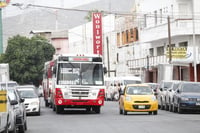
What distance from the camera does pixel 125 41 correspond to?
295 ft

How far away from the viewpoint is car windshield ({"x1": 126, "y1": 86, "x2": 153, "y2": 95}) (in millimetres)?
36000

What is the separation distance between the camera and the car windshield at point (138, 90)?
36.0 metres

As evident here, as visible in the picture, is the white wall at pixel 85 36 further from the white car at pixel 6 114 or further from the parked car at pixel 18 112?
the white car at pixel 6 114

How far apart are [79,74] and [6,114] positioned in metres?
17.4

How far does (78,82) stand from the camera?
36688mm

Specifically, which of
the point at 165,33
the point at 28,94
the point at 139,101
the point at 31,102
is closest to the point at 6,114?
the point at 139,101

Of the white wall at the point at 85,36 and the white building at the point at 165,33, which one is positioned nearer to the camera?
the white building at the point at 165,33

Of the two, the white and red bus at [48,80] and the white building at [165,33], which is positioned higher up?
the white building at [165,33]

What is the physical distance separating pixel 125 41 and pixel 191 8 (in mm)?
23084

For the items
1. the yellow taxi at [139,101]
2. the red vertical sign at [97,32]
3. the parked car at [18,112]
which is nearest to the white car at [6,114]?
the parked car at [18,112]

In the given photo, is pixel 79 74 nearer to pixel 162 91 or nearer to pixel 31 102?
pixel 31 102

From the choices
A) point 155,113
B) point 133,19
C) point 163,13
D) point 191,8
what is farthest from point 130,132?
point 133,19

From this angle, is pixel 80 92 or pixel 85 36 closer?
pixel 80 92

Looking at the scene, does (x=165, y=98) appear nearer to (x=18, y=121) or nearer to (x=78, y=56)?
(x=78, y=56)
